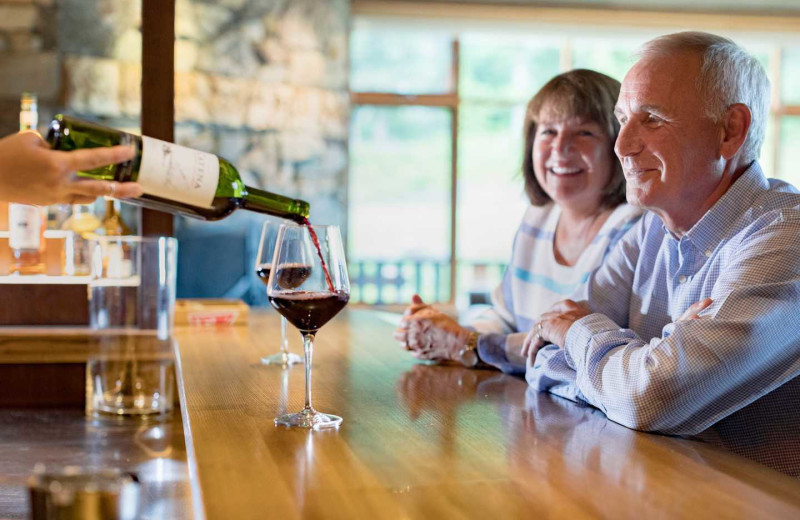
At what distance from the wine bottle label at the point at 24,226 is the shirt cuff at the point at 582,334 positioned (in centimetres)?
130

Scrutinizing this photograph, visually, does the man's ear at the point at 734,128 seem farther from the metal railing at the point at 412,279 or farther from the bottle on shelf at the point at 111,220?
the metal railing at the point at 412,279

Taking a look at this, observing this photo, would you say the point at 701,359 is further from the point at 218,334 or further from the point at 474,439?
the point at 218,334

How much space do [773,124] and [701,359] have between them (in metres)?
7.25

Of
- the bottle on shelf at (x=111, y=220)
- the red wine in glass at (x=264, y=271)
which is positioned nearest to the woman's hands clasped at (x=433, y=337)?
the red wine in glass at (x=264, y=271)

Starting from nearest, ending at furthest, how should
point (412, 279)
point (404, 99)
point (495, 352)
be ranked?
1. point (495, 352)
2. point (404, 99)
3. point (412, 279)

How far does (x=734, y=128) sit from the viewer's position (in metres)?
1.44

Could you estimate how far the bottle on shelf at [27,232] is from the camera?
204cm

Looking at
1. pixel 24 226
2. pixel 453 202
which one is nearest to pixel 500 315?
pixel 24 226

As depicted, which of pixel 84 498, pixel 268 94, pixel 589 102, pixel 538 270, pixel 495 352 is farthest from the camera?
pixel 268 94

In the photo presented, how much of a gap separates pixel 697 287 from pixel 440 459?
672mm

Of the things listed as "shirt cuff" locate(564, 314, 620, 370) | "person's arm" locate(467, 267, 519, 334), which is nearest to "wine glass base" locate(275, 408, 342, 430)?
"shirt cuff" locate(564, 314, 620, 370)

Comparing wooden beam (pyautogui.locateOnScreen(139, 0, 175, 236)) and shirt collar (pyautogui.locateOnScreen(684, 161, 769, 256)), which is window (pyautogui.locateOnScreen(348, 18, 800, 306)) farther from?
shirt collar (pyautogui.locateOnScreen(684, 161, 769, 256))

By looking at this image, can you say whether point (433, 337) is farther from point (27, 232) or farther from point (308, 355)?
point (27, 232)

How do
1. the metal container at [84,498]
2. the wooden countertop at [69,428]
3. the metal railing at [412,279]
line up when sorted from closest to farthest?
1. the metal container at [84,498]
2. the wooden countertop at [69,428]
3. the metal railing at [412,279]
